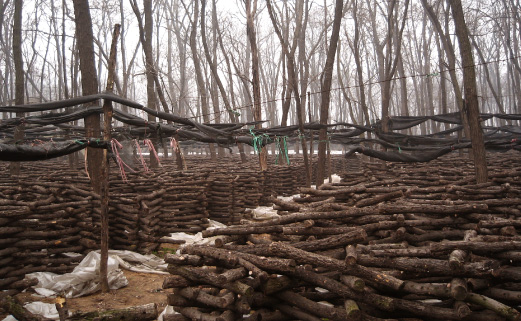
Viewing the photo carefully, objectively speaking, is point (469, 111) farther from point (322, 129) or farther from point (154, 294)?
point (154, 294)

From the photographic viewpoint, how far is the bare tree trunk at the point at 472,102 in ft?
23.6

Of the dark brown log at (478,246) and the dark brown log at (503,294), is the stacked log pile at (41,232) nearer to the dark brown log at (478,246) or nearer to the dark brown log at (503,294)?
the dark brown log at (478,246)

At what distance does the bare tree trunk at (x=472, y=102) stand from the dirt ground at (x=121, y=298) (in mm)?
5736

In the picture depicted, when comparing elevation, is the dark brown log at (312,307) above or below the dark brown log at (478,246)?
below

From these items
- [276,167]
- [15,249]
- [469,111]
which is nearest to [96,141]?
[15,249]

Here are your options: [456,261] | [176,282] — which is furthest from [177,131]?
[456,261]

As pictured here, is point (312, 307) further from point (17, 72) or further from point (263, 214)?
point (17, 72)

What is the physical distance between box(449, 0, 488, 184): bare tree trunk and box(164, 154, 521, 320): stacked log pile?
3.51 m

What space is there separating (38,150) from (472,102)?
7.25 meters

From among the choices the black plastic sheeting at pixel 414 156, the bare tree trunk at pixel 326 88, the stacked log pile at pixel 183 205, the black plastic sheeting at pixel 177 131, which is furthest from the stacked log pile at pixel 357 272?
the bare tree trunk at pixel 326 88

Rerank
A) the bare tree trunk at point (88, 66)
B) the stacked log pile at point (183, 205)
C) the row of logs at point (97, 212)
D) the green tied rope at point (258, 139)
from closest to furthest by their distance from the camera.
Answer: the row of logs at point (97, 212)
the bare tree trunk at point (88, 66)
the stacked log pile at point (183, 205)
the green tied rope at point (258, 139)

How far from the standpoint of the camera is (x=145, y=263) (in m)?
7.05

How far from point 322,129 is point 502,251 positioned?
8011 mm

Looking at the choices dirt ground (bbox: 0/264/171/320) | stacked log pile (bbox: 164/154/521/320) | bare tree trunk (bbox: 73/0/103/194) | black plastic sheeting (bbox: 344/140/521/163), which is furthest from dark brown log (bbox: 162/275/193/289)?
black plastic sheeting (bbox: 344/140/521/163)
